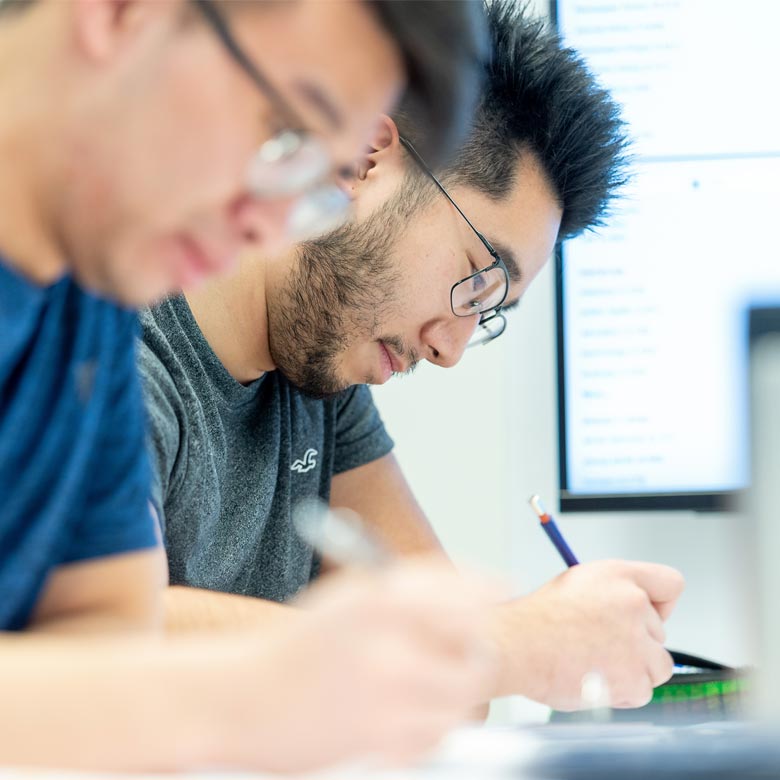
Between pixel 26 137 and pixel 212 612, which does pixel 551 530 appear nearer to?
pixel 212 612

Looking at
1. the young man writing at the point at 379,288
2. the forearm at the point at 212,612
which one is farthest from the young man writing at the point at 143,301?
the young man writing at the point at 379,288

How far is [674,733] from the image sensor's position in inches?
24.6

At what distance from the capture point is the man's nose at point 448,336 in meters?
1.34

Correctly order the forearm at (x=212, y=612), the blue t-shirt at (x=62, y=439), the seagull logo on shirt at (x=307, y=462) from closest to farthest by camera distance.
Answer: the blue t-shirt at (x=62, y=439)
the forearm at (x=212, y=612)
the seagull logo on shirt at (x=307, y=462)

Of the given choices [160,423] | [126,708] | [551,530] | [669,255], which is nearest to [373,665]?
[126,708]

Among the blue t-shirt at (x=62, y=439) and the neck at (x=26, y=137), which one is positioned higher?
the neck at (x=26, y=137)

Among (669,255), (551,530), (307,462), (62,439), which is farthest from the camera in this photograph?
(669,255)

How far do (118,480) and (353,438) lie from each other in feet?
2.26

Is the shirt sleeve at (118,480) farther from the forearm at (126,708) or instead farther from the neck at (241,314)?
the neck at (241,314)

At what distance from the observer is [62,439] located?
0.80 metres

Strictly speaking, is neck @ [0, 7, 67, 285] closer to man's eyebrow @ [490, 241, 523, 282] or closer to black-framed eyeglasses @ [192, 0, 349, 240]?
black-framed eyeglasses @ [192, 0, 349, 240]

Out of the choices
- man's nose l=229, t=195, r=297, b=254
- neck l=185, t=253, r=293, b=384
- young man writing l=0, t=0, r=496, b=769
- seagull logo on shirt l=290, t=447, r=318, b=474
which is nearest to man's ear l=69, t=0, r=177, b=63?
young man writing l=0, t=0, r=496, b=769

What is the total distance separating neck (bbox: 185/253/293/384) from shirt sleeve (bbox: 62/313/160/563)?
44 centimetres

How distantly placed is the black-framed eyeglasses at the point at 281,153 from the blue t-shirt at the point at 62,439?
19 cm
